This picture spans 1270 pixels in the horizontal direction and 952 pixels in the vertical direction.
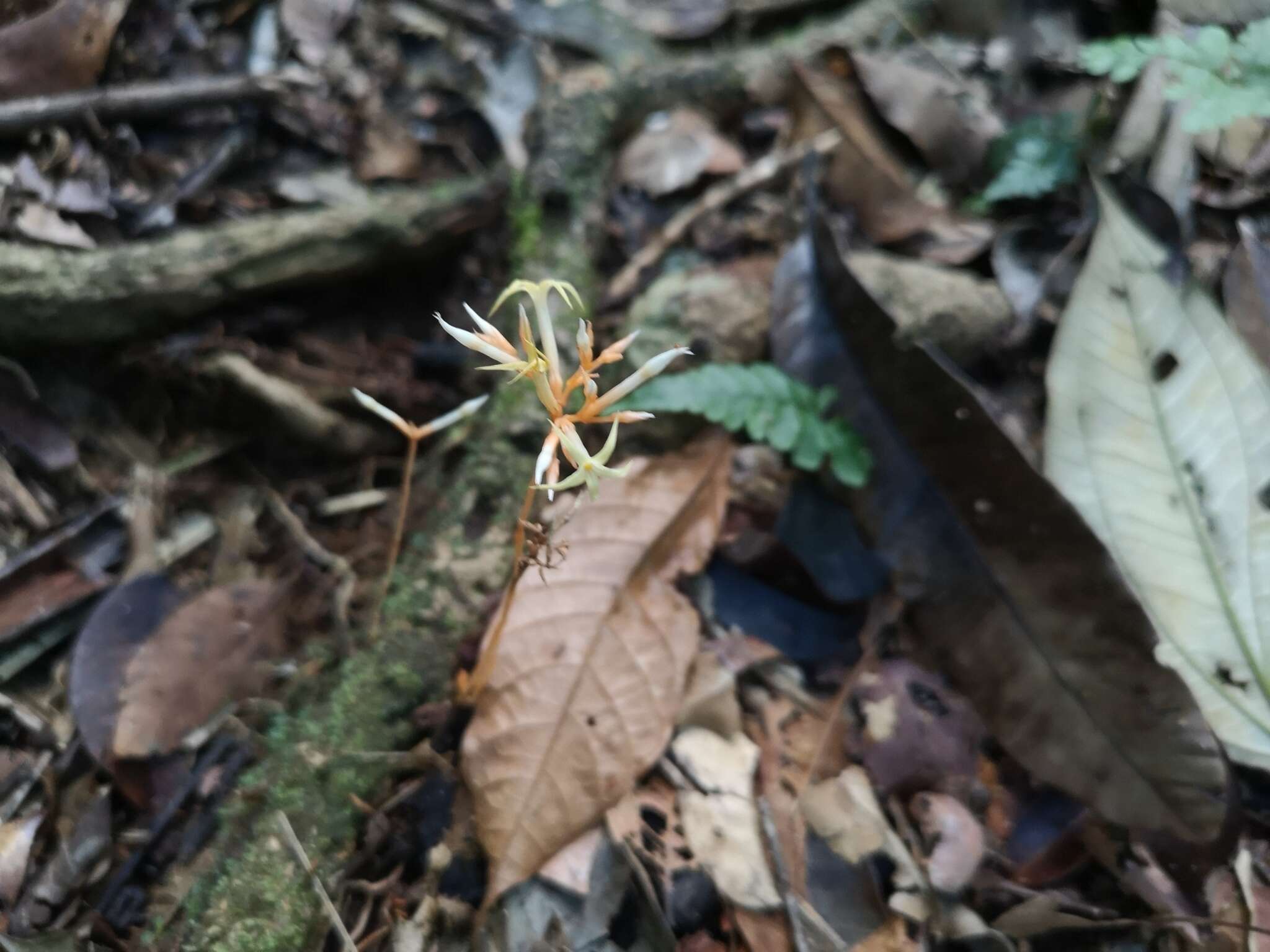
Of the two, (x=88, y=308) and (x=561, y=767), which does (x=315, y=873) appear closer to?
(x=561, y=767)

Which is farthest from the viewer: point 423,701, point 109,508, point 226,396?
point 226,396

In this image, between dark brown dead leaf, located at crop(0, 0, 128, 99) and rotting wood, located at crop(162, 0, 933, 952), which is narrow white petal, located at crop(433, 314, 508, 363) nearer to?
rotting wood, located at crop(162, 0, 933, 952)

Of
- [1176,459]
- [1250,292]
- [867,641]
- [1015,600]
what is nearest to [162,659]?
[867,641]

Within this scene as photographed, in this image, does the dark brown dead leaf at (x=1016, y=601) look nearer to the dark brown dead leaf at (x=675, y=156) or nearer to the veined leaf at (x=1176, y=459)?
the veined leaf at (x=1176, y=459)

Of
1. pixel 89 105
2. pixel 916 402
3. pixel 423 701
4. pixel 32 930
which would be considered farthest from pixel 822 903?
pixel 89 105

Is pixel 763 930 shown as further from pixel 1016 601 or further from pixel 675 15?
pixel 675 15

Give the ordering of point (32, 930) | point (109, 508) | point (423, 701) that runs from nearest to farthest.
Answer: point (32, 930) → point (423, 701) → point (109, 508)
